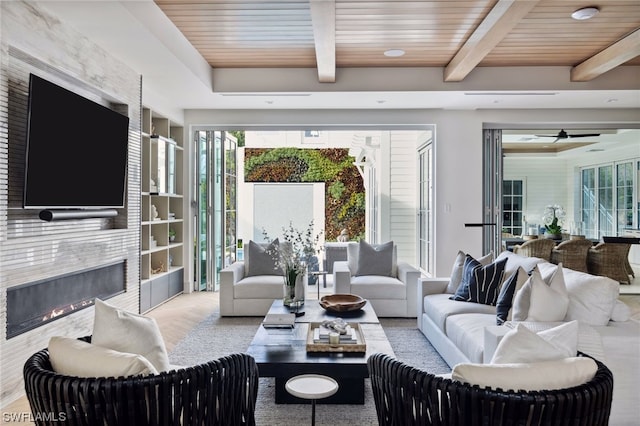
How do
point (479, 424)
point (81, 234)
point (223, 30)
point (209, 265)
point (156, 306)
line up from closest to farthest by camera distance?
point (479, 424) → point (81, 234) → point (223, 30) → point (156, 306) → point (209, 265)

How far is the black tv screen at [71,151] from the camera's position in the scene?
2.92m

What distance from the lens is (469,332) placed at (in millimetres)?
2879

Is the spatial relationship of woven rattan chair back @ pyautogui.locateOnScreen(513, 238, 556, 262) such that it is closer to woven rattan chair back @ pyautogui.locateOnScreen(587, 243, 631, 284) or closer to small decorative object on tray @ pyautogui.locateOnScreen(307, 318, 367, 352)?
woven rattan chair back @ pyautogui.locateOnScreen(587, 243, 631, 284)

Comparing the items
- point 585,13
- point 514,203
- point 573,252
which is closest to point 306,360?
point 585,13

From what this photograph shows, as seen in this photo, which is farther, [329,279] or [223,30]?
[329,279]

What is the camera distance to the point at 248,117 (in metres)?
6.12

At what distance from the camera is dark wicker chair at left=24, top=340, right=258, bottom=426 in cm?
136

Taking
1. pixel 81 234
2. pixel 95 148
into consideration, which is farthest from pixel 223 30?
pixel 81 234

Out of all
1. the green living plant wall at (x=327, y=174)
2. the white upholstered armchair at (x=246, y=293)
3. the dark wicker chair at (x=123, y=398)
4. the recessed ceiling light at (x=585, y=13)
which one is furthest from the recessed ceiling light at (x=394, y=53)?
the green living plant wall at (x=327, y=174)

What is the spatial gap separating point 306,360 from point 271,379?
718 mm

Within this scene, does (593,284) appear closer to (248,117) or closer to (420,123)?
(420,123)

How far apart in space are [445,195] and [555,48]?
2290 mm

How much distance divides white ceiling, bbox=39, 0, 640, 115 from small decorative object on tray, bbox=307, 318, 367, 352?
9.35ft

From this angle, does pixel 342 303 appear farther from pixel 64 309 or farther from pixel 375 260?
pixel 64 309
